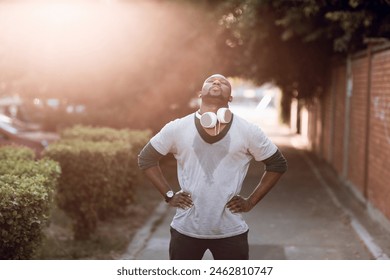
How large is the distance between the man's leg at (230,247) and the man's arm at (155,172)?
307 millimetres

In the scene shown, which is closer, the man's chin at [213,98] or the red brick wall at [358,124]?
the man's chin at [213,98]

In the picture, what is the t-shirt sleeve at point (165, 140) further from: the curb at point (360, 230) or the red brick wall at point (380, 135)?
the red brick wall at point (380, 135)

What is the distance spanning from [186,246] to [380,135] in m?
6.09

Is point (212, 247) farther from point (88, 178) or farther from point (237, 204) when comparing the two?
point (88, 178)

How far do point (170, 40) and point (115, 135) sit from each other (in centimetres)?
483

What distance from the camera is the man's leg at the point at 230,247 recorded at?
4250mm

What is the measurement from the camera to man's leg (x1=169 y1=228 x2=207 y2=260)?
4270mm

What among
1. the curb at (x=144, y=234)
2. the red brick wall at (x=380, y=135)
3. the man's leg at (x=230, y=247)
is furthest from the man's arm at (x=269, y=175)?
the red brick wall at (x=380, y=135)

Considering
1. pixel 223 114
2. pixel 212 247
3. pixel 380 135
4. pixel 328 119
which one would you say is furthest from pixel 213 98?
pixel 328 119

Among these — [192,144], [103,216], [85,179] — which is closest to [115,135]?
[103,216]

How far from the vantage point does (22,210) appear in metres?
5.07

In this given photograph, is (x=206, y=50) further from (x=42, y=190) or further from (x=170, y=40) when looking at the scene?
(x=42, y=190)

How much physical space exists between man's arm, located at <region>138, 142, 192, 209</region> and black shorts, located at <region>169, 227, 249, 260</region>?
0.21 metres

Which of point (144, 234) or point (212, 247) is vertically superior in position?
point (212, 247)
